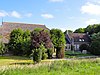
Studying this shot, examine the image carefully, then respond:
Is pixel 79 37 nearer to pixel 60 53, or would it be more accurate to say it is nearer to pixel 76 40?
pixel 76 40

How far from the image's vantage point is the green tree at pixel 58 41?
4831 centimetres

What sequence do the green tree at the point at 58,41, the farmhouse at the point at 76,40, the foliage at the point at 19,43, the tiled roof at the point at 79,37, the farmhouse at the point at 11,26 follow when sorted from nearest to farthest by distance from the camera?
the foliage at the point at 19,43
the green tree at the point at 58,41
the farmhouse at the point at 11,26
the farmhouse at the point at 76,40
the tiled roof at the point at 79,37

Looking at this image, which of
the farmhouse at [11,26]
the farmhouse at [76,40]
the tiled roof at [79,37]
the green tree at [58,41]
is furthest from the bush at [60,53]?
the tiled roof at [79,37]

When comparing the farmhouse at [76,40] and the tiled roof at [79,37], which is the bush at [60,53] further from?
the tiled roof at [79,37]

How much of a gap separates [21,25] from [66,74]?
190 ft

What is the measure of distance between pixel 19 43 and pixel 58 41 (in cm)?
867

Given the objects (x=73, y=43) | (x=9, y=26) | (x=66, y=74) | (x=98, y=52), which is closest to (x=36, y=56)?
(x=66, y=74)

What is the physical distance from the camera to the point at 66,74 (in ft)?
51.1

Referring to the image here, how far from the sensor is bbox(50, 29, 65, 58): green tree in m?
48.3

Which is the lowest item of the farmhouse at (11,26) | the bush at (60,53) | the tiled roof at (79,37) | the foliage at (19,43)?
the bush at (60,53)

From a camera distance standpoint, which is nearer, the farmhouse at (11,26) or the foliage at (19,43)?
the foliage at (19,43)

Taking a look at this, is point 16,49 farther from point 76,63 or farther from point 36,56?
point 76,63

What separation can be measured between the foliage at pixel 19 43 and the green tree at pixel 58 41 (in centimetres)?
593

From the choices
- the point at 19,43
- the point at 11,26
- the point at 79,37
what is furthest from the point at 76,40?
the point at 19,43
